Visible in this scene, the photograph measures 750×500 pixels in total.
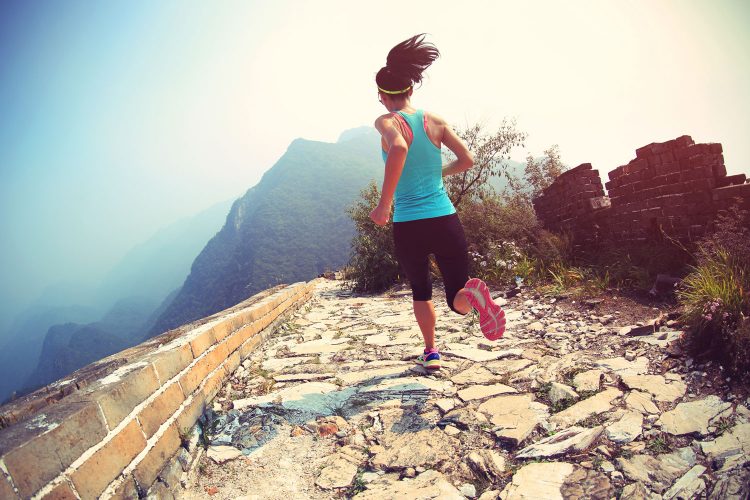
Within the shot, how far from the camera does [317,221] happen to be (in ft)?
273

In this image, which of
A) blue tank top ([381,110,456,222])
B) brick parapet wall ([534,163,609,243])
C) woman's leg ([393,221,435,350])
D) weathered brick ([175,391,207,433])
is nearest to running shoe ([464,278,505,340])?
woman's leg ([393,221,435,350])

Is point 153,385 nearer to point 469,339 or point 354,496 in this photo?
point 354,496

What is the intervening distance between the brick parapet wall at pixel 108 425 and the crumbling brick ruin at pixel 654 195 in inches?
177

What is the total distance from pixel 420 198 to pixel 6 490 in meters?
1.95

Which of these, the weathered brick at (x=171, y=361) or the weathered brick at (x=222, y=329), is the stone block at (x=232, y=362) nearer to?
the weathered brick at (x=222, y=329)

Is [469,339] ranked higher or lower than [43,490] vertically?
lower

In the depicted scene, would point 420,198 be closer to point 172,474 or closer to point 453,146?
point 453,146

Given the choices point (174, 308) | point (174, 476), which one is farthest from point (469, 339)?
point (174, 308)

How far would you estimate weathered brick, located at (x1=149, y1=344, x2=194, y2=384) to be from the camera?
1.79 meters

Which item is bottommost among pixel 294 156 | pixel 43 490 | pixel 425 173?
pixel 43 490

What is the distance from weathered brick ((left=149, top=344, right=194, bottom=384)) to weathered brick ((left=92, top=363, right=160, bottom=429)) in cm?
7

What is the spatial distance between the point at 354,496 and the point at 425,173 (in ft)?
5.46

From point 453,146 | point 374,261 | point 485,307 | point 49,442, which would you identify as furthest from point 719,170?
point 374,261

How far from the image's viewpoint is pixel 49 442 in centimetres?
106
